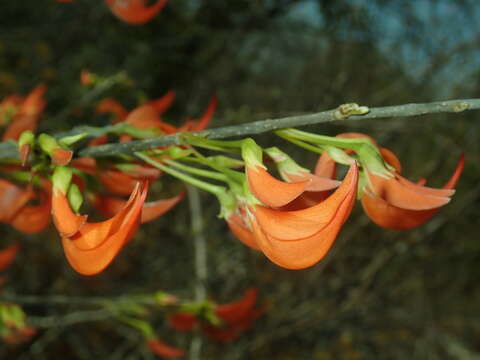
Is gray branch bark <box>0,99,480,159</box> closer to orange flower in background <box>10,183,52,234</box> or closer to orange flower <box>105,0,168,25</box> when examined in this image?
orange flower in background <box>10,183,52,234</box>

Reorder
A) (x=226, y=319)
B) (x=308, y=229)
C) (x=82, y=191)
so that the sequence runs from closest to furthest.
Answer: (x=308, y=229)
(x=82, y=191)
(x=226, y=319)

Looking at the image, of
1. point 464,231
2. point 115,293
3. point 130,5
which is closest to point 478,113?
point 464,231

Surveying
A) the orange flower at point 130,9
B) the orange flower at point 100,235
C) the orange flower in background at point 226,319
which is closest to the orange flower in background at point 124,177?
the orange flower at point 100,235

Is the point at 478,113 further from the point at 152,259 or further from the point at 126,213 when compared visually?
the point at 126,213

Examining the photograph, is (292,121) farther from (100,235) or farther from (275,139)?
(275,139)

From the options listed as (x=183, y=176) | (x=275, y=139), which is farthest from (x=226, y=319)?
(x=275, y=139)

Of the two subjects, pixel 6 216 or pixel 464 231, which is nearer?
pixel 6 216
